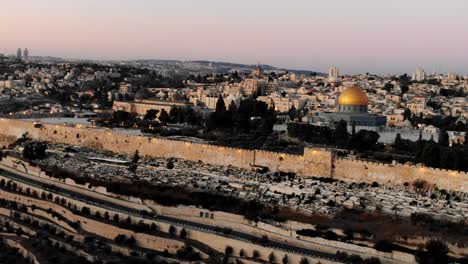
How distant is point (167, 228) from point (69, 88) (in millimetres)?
49758

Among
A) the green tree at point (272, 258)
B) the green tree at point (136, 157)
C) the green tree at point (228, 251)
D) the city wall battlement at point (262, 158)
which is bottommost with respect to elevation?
the green tree at point (228, 251)

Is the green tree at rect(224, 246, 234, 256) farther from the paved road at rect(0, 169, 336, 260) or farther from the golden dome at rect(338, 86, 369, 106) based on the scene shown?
the golden dome at rect(338, 86, 369, 106)

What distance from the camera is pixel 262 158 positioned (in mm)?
19594

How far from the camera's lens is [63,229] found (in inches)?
621

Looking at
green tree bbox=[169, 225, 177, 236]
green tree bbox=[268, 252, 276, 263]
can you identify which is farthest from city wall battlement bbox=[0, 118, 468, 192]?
green tree bbox=[268, 252, 276, 263]

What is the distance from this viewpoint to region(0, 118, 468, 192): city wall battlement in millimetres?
16719

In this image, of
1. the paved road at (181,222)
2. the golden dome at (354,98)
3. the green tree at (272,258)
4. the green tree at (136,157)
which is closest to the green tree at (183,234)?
the paved road at (181,222)

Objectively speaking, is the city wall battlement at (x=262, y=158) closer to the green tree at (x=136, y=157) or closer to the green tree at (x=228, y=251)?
the green tree at (x=136, y=157)

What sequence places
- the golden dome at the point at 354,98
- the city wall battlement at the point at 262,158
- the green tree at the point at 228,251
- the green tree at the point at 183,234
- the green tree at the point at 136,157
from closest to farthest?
the green tree at the point at 228,251, the green tree at the point at 183,234, the city wall battlement at the point at 262,158, the green tree at the point at 136,157, the golden dome at the point at 354,98

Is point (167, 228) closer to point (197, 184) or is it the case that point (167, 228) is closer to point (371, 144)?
point (197, 184)

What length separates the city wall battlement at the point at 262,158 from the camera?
16719mm

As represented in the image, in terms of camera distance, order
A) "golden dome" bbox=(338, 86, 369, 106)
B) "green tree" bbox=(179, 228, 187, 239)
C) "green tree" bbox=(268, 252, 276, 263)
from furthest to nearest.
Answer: "golden dome" bbox=(338, 86, 369, 106) < "green tree" bbox=(179, 228, 187, 239) < "green tree" bbox=(268, 252, 276, 263)

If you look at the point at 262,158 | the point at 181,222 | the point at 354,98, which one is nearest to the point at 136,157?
the point at 262,158

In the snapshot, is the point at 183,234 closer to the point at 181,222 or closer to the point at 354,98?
the point at 181,222
